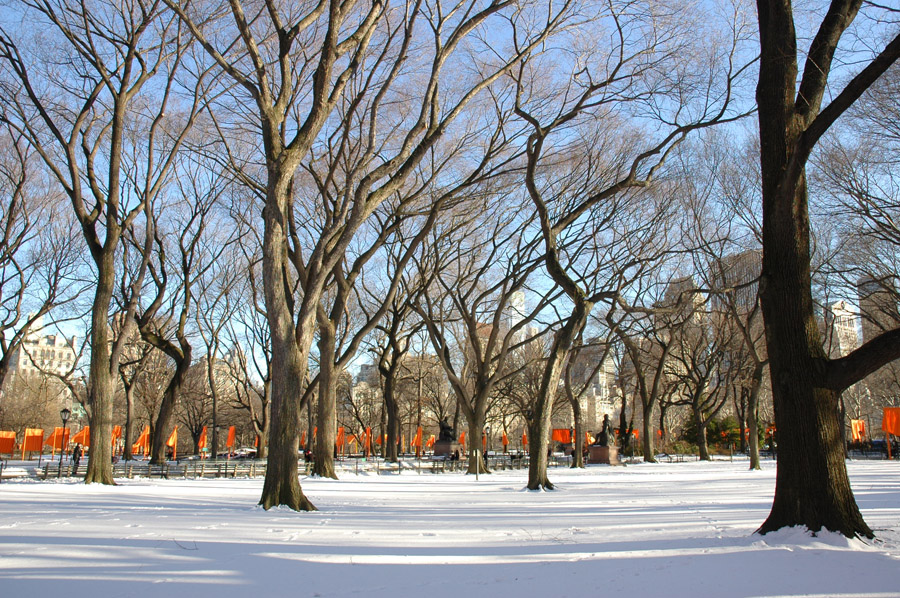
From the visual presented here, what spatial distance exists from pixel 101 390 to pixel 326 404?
20.7ft

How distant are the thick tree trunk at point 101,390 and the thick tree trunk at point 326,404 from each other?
5852mm

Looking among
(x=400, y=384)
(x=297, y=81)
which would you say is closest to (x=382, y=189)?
(x=297, y=81)

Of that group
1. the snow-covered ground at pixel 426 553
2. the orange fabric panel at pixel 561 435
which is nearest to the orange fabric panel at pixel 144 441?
the orange fabric panel at pixel 561 435

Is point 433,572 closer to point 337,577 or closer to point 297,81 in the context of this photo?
point 337,577

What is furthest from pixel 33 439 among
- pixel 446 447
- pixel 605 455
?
pixel 605 455

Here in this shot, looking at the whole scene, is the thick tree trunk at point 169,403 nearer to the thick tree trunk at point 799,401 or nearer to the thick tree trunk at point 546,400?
the thick tree trunk at point 546,400

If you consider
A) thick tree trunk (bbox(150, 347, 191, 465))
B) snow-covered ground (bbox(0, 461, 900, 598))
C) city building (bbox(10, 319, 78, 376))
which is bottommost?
snow-covered ground (bbox(0, 461, 900, 598))

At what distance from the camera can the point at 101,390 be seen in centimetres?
1689

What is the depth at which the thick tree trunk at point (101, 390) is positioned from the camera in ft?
55.1

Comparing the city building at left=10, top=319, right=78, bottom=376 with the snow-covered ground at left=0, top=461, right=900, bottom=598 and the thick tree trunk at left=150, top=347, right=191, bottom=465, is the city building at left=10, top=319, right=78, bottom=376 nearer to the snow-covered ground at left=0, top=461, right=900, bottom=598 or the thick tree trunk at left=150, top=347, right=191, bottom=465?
the thick tree trunk at left=150, top=347, right=191, bottom=465

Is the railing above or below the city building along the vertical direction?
below

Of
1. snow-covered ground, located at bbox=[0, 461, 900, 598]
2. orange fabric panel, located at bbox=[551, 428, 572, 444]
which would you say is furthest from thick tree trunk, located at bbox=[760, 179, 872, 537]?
orange fabric panel, located at bbox=[551, 428, 572, 444]

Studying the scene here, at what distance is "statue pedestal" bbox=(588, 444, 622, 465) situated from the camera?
36.0m

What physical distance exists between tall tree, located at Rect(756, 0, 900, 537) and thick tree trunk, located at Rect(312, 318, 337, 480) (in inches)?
558
